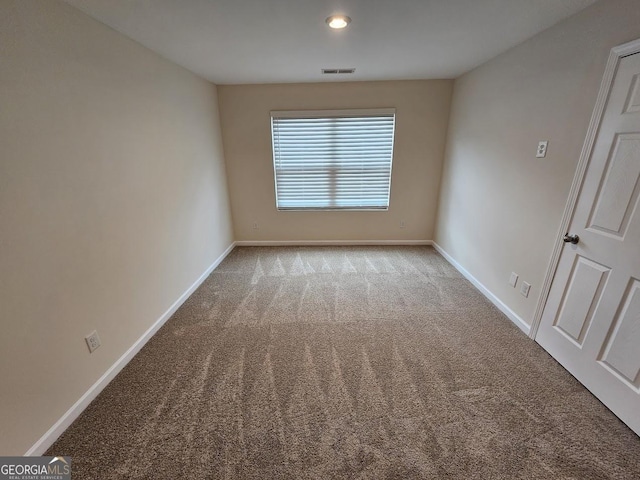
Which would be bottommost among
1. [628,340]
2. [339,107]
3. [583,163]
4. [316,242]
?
[316,242]

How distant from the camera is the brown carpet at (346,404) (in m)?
1.27

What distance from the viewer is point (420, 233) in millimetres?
4059

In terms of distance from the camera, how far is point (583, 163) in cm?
165

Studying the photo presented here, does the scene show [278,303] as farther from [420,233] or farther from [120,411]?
[420,233]

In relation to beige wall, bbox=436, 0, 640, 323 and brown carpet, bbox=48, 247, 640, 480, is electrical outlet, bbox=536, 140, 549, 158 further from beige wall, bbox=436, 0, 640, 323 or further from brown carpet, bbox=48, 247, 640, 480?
brown carpet, bbox=48, 247, 640, 480

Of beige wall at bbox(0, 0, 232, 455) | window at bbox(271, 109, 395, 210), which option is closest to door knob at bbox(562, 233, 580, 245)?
window at bbox(271, 109, 395, 210)

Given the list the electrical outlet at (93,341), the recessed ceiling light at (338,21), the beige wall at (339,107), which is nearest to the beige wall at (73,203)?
the electrical outlet at (93,341)

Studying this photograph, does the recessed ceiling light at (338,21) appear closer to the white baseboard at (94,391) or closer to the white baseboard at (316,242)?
the white baseboard at (94,391)

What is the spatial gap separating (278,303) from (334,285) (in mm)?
678

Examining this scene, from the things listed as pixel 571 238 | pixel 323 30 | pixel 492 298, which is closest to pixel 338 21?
pixel 323 30

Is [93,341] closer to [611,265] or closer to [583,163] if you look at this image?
[611,265]

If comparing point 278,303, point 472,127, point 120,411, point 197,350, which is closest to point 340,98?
point 472,127

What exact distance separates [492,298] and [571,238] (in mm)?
1032

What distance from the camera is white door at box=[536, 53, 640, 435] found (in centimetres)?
140
